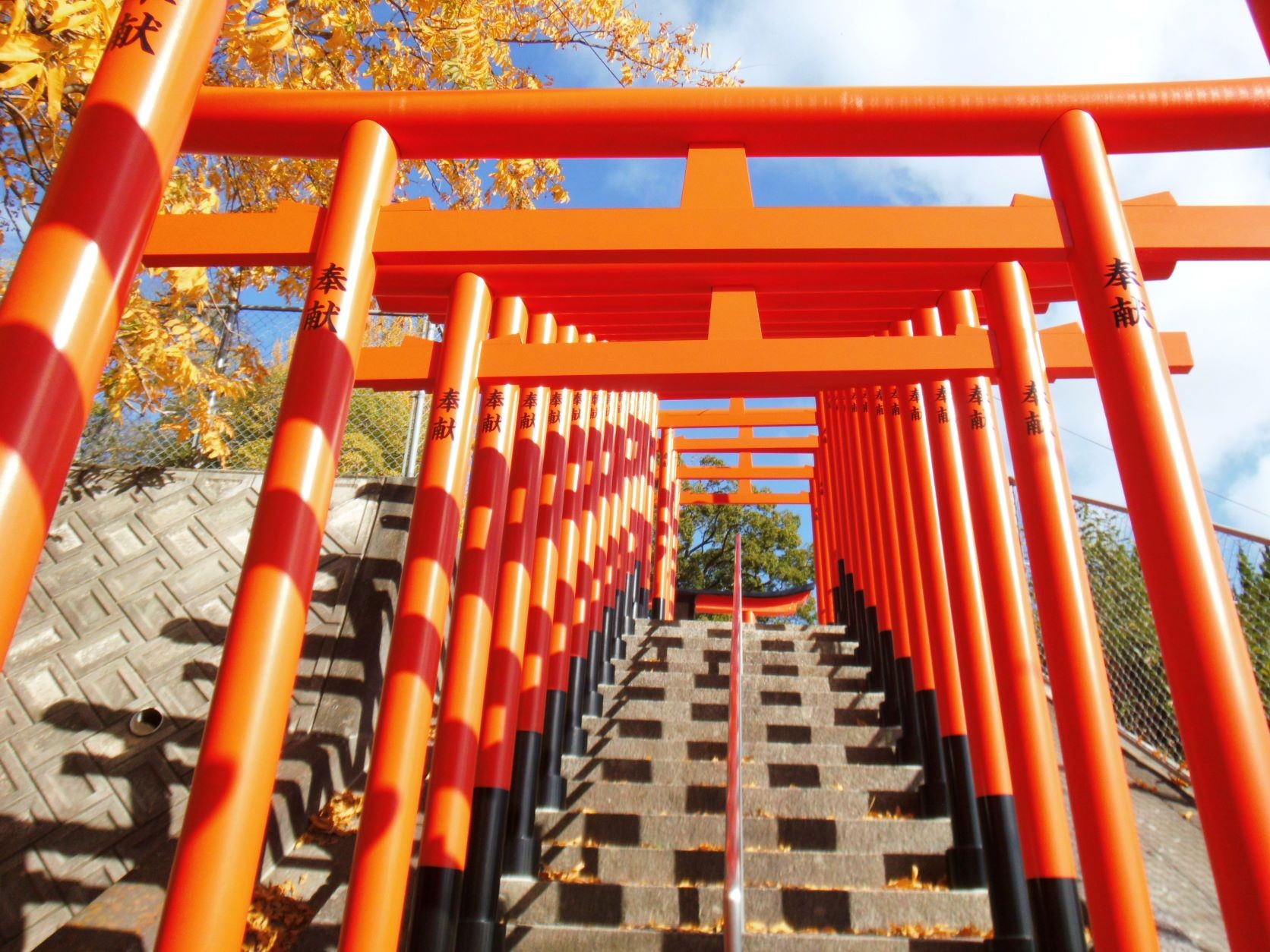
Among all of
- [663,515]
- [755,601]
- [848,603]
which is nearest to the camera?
[848,603]

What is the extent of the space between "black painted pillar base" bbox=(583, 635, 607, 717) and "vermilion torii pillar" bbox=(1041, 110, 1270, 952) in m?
3.93

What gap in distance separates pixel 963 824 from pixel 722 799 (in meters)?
1.23

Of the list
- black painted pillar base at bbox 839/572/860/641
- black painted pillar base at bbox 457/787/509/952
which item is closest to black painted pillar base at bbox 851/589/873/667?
black painted pillar base at bbox 839/572/860/641

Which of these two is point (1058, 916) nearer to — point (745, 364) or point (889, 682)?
point (745, 364)

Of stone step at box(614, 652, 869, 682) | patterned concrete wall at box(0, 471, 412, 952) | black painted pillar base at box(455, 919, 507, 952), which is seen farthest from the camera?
stone step at box(614, 652, 869, 682)

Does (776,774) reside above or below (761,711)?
below

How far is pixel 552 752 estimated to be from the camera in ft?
15.1

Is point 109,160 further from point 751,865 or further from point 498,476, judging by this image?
point 751,865

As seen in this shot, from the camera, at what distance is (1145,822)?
4.26 meters

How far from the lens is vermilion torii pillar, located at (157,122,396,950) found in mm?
2137

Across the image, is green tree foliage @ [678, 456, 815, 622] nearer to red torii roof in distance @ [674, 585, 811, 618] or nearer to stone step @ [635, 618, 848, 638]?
red torii roof in distance @ [674, 585, 811, 618]

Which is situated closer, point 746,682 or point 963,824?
point 963,824

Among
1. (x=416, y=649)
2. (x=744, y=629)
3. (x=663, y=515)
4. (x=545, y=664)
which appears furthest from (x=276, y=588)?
(x=663, y=515)

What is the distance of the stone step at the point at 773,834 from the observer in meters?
3.93
